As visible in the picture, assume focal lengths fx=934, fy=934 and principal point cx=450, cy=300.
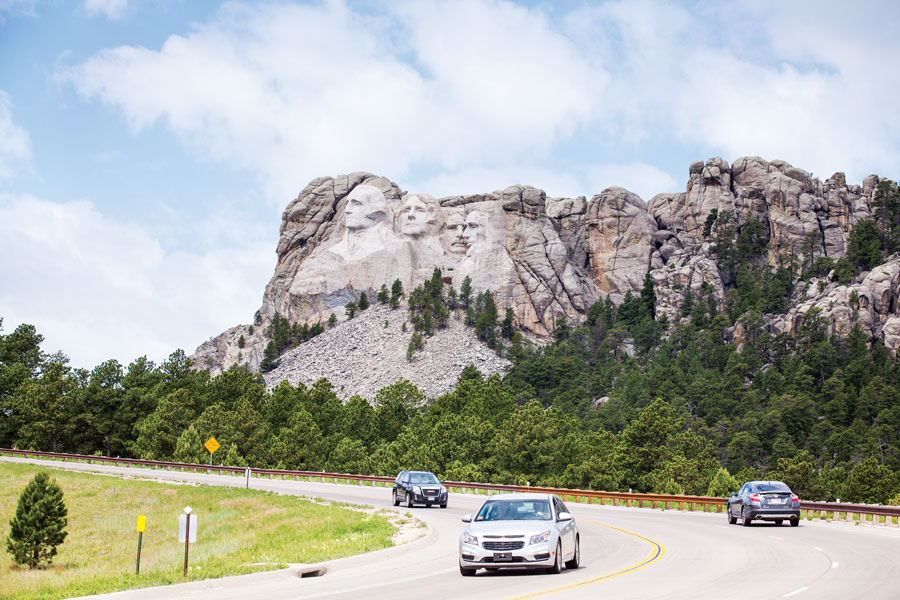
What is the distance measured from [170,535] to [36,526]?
9.18 meters

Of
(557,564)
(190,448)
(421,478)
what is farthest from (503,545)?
(190,448)

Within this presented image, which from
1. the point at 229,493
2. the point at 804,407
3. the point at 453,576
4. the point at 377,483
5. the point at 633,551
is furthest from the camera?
the point at 804,407

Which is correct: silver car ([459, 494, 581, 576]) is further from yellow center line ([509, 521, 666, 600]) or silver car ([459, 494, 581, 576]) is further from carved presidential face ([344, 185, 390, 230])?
carved presidential face ([344, 185, 390, 230])

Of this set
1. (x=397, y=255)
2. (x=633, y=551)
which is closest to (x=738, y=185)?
(x=397, y=255)

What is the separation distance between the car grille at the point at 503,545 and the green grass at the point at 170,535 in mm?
4926

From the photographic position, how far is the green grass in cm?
2124

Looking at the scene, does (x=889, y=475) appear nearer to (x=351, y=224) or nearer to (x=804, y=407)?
(x=804, y=407)

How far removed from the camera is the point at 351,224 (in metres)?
198

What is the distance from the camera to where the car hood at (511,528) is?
1842 centimetres

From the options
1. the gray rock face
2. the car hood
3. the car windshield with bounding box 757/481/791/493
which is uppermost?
the gray rock face

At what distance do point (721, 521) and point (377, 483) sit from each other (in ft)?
126

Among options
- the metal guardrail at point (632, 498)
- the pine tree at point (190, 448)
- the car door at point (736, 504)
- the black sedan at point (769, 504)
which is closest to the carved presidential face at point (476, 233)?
the pine tree at point (190, 448)

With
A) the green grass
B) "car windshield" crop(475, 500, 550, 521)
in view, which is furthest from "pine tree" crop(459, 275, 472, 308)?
"car windshield" crop(475, 500, 550, 521)

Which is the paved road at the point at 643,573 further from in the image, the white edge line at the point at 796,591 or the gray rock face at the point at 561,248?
the gray rock face at the point at 561,248
